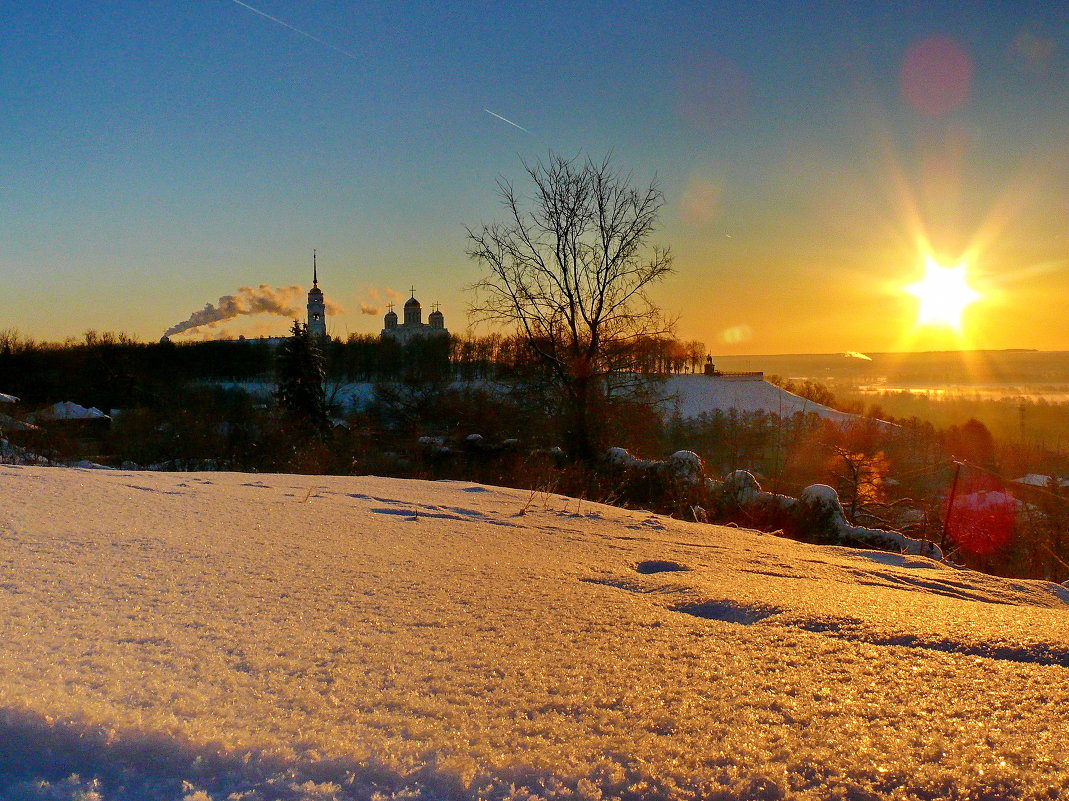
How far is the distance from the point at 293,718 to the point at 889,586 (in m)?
2.20

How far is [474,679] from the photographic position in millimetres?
1010

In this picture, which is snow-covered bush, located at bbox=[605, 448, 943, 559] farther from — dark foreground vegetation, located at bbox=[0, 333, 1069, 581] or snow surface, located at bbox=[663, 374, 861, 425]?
snow surface, located at bbox=[663, 374, 861, 425]

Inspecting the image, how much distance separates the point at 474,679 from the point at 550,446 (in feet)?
40.3

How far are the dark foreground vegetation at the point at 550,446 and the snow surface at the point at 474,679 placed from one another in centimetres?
291

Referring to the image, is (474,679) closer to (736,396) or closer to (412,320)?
(736,396)

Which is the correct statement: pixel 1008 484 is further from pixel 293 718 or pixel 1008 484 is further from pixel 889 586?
pixel 293 718

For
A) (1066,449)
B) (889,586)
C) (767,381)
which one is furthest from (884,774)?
(767,381)

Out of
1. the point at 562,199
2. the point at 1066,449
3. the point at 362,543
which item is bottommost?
the point at 1066,449

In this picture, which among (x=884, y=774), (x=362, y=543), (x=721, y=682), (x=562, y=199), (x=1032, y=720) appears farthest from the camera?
(x=562, y=199)

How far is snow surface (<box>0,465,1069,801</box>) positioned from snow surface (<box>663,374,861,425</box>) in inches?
1622

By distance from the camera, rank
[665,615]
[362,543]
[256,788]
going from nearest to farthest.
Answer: [256,788]
[665,615]
[362,543]

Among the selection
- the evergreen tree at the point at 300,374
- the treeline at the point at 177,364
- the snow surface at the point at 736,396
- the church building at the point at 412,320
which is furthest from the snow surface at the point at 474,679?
the church building at the point at 412,320

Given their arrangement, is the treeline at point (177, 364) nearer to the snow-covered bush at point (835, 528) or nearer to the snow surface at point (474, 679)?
the snow-covered bush at point (835, 528)

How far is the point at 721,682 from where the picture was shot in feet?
3.38
